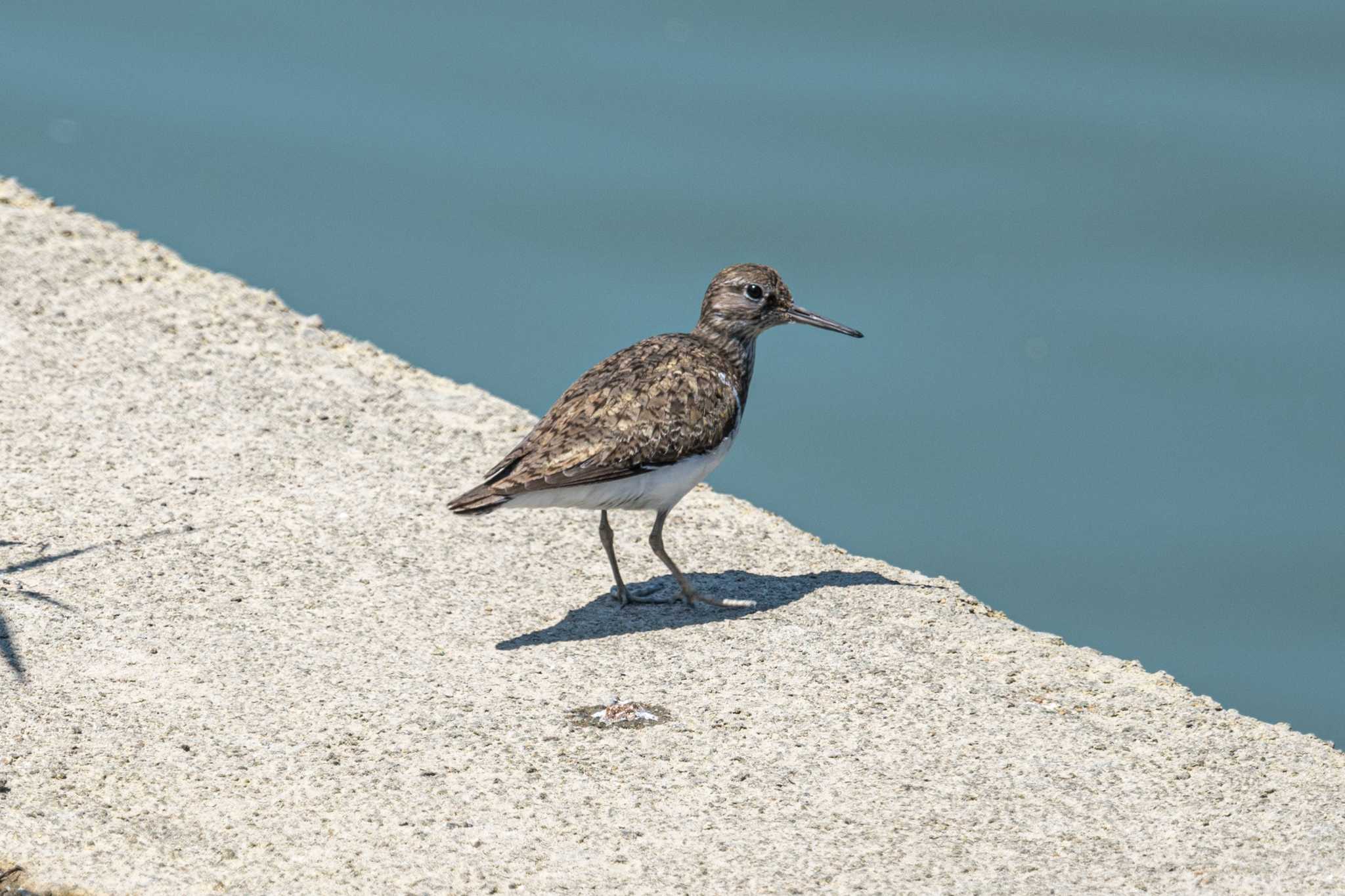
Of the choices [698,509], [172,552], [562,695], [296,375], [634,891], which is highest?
[296,375]

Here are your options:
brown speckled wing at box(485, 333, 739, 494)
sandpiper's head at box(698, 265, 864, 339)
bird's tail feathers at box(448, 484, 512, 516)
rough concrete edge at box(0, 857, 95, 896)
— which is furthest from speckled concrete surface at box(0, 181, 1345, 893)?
sandpiper's head at box(698, 265, 864, 339)

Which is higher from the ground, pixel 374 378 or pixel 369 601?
pixel 374 378

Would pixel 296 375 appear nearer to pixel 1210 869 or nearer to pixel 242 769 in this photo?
pixel 242 769

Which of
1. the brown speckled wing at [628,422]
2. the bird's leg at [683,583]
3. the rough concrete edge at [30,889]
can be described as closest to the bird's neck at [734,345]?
the brown speckled wing at [628,422]

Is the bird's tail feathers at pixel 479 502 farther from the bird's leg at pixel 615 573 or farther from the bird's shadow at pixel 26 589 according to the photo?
the bird's shadow at pixel 26 589

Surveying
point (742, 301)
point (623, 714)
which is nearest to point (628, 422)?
point (742, 301)

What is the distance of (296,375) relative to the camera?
9781mm

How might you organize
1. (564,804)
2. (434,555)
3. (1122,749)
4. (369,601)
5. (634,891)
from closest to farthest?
(634,891)
(564,804)
(1122,749)
(369,601)
(434,555)

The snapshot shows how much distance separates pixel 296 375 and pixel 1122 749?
17.6 feet

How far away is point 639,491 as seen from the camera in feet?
24.4

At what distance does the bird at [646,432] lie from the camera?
7227 mm

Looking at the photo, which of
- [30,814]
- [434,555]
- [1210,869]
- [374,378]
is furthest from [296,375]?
[1210,869]

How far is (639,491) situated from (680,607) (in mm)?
636

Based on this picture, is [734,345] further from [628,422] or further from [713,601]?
[713,601]
